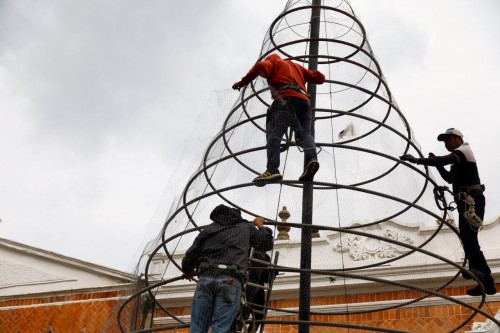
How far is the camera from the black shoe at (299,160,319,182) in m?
4.85

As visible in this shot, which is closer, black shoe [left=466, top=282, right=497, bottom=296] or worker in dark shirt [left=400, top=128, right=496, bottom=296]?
worker in dark shirt [left=400, top=128, right=496, bottom=296]

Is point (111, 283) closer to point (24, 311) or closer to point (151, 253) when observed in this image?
point (24, 311)

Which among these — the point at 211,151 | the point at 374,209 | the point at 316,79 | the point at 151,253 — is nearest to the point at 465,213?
the point at 374,209

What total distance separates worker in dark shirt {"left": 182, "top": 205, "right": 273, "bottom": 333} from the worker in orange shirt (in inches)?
21.1

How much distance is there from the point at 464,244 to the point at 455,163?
75 cm

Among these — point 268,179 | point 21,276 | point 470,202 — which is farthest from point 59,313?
point 470,202

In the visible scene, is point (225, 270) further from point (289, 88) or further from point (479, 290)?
point (479, 290)

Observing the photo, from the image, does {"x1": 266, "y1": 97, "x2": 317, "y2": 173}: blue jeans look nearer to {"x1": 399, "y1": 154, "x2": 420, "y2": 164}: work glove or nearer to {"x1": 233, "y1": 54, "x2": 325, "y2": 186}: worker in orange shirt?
{"x1": 233, "y1": 54, "x2": 325, "y2": 186}: worker in orange shirt

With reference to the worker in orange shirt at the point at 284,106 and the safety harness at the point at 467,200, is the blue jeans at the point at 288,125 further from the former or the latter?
the safety harness at the point at 467,200

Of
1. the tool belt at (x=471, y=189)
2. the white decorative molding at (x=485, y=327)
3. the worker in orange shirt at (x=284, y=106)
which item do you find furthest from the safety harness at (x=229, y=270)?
the white decorative molding at (x=485, y=327)

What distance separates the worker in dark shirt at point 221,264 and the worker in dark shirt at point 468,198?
1576mm

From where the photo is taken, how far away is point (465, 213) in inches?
219

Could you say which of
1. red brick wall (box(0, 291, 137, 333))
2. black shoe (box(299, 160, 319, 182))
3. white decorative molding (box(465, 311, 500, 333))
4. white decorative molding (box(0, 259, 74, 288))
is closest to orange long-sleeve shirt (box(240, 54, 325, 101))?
black shoe (box(299, 160, 319, 182))

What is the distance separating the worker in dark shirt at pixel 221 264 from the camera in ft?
14.3
